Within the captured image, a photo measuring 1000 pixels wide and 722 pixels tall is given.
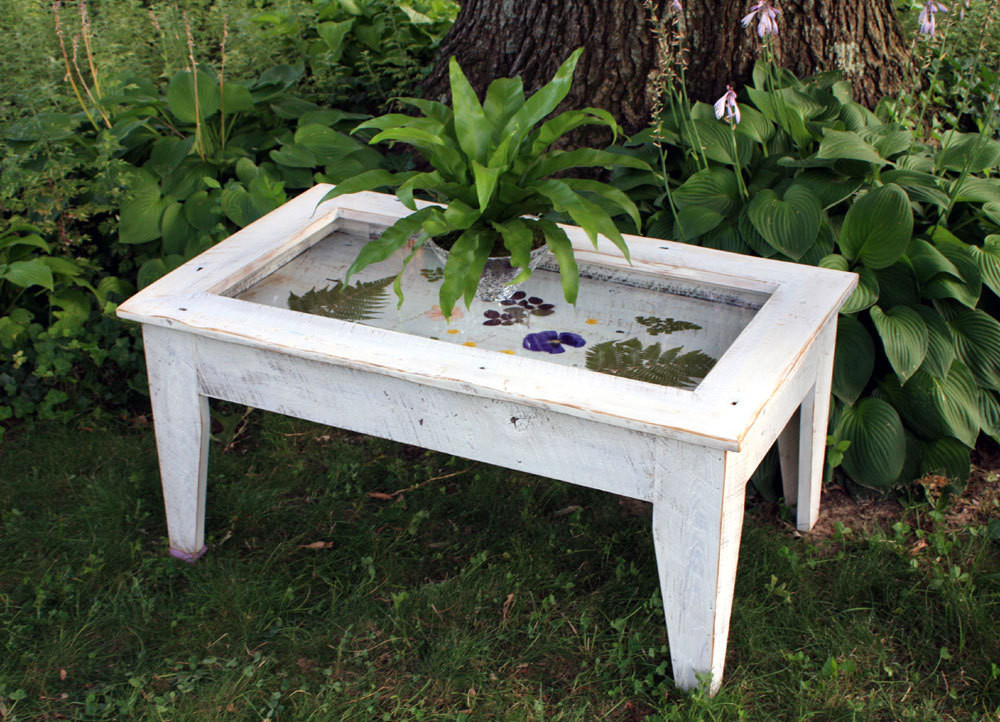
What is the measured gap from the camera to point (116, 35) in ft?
12.5

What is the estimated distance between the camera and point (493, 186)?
1.87 m

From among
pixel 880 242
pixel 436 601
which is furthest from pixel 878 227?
pixel 436 601

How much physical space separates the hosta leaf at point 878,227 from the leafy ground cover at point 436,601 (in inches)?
25.8

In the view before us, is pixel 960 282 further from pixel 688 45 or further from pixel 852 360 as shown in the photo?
pixel 688 45

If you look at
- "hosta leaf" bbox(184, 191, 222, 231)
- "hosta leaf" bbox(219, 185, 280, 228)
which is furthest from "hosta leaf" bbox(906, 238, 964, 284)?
"hosta leaf" bbox(184, 191, 222, 231)

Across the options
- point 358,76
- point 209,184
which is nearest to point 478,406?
point 209,184

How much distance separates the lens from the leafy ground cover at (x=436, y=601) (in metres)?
2.00

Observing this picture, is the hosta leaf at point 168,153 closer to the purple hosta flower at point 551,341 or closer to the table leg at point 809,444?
the purple hosta flower at point 551,341

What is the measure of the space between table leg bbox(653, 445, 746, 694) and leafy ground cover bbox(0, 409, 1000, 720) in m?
0.11

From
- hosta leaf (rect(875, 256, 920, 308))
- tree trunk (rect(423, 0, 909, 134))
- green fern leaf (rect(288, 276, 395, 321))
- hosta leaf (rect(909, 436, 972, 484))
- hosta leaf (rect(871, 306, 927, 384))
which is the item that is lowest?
hosta leaf (rect(909, 436, 972, 484))

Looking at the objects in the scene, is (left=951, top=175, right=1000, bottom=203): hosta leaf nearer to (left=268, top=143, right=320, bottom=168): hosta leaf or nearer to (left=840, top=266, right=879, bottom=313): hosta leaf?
(left=840, top=266, right=879, bottom=313): hosta leaf

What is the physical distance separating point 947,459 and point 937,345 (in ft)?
1.00

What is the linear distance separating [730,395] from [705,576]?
1.14 ft

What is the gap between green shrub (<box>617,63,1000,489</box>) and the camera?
242 cm
